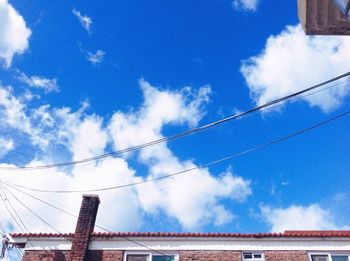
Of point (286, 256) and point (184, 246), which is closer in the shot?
point (286, 256)

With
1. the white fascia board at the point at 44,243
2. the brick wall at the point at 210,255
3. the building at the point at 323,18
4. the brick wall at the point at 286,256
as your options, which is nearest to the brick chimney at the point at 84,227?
the white fascia board at the point at 44,243

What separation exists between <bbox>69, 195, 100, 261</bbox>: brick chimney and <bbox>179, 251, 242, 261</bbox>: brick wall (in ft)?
11.9

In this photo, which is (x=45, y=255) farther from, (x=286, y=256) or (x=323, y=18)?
(x=323, y=18)

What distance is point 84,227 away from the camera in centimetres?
1391

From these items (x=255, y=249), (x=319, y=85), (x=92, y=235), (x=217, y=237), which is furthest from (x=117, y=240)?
(x=319, y=85)

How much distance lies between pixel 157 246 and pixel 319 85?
34.6 feet

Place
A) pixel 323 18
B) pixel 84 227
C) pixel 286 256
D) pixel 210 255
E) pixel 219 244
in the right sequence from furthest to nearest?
pixel 84 227
pixel 219 244
pixel 210 255
pixel 286 256
pixel 323 18

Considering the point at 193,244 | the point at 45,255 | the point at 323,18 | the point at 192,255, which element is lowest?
the point at 45,255

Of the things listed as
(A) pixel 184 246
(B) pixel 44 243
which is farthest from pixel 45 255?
(A) pixel 184 246

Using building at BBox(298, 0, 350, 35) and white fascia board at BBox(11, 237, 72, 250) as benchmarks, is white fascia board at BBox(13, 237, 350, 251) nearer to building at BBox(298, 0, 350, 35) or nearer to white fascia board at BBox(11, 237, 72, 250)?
white fascia board at BBox(11, 237, 72, 250)

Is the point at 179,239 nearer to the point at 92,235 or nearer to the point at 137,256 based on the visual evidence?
the point at 137,256

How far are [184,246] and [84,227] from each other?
3.96 m

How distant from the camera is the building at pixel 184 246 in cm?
1349

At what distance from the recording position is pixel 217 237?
13758 mm
